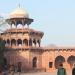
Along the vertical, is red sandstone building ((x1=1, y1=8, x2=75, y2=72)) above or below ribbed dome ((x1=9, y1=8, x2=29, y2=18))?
below

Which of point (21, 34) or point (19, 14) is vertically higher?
point (19, 14)

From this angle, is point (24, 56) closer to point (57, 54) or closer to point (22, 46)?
point (22, 46)

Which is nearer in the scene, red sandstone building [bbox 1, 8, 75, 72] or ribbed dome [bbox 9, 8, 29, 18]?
red sandstone building [bbox 1, 8, 75, 72]

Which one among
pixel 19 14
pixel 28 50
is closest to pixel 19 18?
pixel 19 14

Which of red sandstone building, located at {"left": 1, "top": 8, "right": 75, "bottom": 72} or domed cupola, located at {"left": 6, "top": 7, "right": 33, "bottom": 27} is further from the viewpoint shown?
domed cupola, located at {"left": 6, "top": 7, "right": 33, "bottom": 27}

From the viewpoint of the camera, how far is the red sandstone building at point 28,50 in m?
42.5

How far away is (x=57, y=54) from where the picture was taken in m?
44.3

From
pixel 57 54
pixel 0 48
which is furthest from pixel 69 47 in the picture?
pixel 0 48

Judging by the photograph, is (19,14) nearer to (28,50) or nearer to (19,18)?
(19,18)

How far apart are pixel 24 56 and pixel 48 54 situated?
3.43 metres

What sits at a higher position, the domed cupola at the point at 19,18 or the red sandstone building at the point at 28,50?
the domed cupola at the point at 19,18

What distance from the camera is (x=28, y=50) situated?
140 ft

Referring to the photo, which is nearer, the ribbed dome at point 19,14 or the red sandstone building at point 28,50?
the red sandstone building at point 28,50

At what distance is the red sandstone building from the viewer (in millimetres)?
42469
